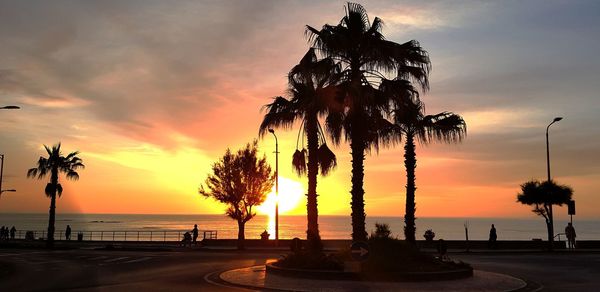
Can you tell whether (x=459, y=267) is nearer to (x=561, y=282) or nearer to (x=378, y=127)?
(x=561, y=282)

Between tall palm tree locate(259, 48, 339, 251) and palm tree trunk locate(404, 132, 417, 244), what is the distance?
413cm

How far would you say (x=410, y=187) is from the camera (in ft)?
101

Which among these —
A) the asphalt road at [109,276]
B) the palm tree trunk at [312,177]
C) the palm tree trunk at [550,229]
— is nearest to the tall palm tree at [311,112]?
the palm tree trunk at [312,177]

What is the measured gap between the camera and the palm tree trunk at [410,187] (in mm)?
29812

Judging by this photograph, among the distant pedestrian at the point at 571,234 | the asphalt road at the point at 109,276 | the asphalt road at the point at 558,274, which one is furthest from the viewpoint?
the distant pedestrian at the point at 571,234

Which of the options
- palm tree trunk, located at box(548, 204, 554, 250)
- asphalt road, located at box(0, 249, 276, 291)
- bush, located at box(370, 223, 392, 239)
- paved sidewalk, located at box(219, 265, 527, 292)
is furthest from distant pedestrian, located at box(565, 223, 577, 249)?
asphalt road, located at box(0, 249, 276, 291)

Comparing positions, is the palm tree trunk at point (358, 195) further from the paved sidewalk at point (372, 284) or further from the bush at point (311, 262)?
the paved sidewalk at point (372, 284)

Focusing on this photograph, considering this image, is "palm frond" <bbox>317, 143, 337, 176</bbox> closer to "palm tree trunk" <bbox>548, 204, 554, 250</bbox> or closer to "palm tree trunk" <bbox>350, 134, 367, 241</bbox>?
"palm tree trunk" <bbox>350, 134, 367, 241</bbox>

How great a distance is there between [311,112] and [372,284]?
13.2m

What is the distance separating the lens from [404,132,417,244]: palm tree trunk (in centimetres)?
2981

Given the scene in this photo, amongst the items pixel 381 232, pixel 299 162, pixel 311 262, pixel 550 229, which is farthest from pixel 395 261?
pixel 550 229

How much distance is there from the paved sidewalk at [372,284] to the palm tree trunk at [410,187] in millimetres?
→ 9932

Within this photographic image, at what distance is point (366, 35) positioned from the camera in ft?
76.4

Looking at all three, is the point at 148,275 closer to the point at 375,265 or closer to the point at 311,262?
the point at 311,262
